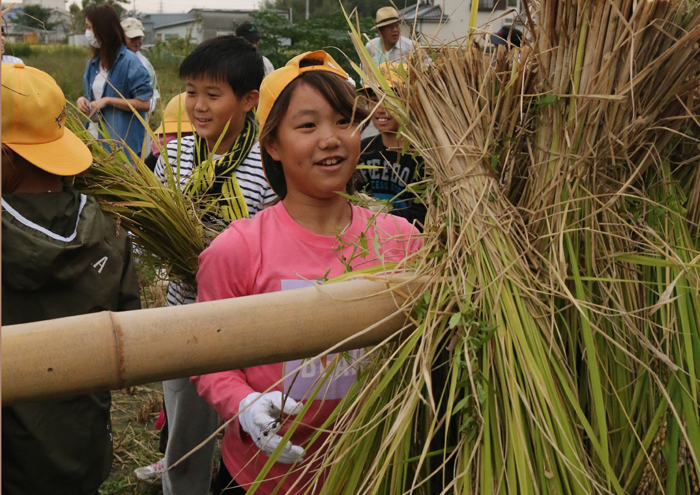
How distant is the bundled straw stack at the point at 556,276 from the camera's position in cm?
98

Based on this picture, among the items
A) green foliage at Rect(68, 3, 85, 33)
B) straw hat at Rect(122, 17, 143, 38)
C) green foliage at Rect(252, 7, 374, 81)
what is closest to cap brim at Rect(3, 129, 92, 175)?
straw hat at Rect(122, 17, 143, 38)

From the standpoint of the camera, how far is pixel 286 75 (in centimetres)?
167

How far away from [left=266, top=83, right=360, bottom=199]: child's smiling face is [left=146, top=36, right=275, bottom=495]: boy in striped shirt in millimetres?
564

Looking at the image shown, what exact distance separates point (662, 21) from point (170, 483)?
1987 millimetres

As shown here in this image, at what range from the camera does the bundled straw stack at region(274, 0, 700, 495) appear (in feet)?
3.22

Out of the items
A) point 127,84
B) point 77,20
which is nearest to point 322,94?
point 127,84

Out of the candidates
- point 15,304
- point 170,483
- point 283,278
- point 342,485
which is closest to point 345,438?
point 342,485

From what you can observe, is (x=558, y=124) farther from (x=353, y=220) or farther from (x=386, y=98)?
(x=353, y=220)

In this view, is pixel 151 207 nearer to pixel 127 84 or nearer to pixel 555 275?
pixel 555 275

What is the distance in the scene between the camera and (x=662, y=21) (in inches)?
38.3

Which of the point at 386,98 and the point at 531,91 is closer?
the point at 531,91

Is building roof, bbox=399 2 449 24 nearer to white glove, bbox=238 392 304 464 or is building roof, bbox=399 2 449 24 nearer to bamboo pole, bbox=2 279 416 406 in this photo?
bamboo pole, bbox=2 279 416 406

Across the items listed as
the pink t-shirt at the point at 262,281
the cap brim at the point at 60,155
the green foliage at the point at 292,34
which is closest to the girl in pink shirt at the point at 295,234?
the pink t-shirt at the point at 262,281

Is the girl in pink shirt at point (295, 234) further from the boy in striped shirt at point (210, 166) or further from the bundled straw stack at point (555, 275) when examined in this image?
the boy in striped shirt at point (210, 166)
